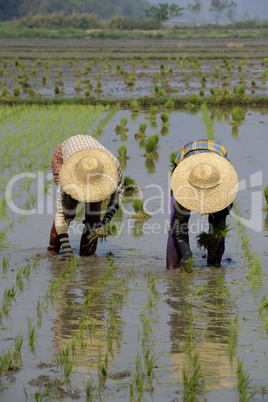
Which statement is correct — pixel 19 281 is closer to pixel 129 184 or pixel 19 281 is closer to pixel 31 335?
pixel 31 335

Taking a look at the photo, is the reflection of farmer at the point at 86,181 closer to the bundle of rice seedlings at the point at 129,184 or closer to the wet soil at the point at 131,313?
the wet soil at the point at 131,313

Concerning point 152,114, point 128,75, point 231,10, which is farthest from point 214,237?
point 231,10

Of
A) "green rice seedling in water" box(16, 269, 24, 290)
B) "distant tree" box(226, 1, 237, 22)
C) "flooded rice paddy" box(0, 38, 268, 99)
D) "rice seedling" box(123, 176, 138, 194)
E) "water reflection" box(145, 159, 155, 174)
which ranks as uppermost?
"green rice seedling in water" box(16, 269, 24, 290)

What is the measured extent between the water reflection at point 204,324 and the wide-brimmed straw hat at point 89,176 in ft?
2.47

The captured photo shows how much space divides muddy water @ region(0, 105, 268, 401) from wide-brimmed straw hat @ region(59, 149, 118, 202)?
22.5 inches

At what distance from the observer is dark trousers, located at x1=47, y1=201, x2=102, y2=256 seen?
15.7 ft

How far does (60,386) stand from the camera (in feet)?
9.72

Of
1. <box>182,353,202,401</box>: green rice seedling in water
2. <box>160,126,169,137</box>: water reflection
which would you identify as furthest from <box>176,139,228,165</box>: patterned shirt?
<box>160,126,169,137</box>: water reflection

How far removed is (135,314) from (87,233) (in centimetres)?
114

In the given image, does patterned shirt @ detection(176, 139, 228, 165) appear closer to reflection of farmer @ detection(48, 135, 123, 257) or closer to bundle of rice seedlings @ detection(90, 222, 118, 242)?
reflection of farmer @ detection(48, 135, 123, 257)

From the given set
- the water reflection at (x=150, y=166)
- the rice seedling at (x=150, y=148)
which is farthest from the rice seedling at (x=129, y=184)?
the rice seedling at (x=150, y=148)

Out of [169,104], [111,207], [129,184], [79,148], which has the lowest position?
[169,104]

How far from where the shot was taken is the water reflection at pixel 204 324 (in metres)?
3.16

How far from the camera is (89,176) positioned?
4.35 m
